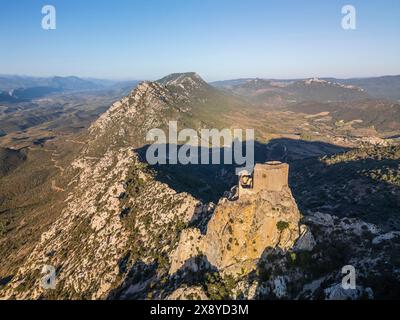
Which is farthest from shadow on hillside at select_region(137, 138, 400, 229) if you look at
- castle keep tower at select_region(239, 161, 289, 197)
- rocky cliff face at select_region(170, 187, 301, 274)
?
castle keep tower at select_region(239, 161, 289, 197)

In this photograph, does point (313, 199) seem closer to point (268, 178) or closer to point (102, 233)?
point (268, 178)

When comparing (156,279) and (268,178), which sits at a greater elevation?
(268,178)

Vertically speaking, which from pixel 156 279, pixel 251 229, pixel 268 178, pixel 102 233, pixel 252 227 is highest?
pixel 268 178

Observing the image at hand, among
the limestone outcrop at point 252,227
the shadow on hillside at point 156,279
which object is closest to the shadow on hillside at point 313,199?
the shadow on hillside at point 156,279

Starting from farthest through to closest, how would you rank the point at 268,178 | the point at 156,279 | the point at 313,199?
the point at 313,199, the point at 156,279, the point at 268,178

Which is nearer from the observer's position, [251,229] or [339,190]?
[251,229]

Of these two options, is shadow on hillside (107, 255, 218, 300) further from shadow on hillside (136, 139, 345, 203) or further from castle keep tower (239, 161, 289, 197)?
shadow on hillside (136, 139, 345, 203)

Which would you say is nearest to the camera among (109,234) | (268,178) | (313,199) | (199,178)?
(268,178)

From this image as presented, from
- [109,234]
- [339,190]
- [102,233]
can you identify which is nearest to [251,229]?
[109,234]

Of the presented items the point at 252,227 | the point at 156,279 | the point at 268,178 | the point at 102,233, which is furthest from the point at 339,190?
the point at 102,233
